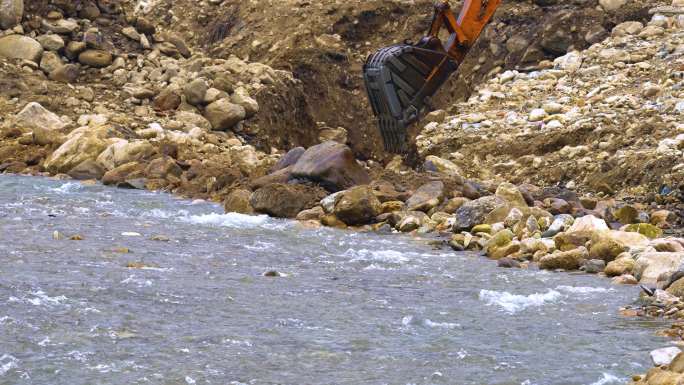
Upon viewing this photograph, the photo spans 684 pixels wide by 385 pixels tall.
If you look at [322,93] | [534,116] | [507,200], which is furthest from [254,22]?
[507,200]

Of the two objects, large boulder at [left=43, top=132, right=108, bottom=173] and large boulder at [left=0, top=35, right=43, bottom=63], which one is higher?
large boulder at [left=0, top=35, right=43, bottom=63]

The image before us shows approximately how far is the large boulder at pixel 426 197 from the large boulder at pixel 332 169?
100cm

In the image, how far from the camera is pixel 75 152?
57.6ft

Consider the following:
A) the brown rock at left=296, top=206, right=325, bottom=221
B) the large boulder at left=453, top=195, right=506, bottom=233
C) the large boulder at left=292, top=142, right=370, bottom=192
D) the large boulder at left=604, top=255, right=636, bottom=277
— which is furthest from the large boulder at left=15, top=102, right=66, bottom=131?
the large boulder at left=604, top=255, right=636, bottom=277

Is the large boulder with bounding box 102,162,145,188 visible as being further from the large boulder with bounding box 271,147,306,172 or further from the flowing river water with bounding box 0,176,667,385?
the flowing river water with bounding box 0,176,667,385

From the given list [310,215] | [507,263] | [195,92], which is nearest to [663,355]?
[507,263]

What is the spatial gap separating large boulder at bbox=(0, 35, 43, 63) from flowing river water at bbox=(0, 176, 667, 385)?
968 cm

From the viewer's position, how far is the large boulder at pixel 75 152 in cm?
1725

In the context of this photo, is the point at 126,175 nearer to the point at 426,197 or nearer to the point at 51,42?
the point at 426,197

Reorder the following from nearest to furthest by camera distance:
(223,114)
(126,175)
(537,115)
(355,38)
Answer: (126,175), (537,115), (223,114), (355,38)

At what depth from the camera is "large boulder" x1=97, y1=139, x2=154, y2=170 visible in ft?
56.7

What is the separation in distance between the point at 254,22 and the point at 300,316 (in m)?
20.0

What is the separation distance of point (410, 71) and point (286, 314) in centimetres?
955

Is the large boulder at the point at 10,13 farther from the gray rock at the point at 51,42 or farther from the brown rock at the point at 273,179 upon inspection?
the brown rock at the point at 273,179
